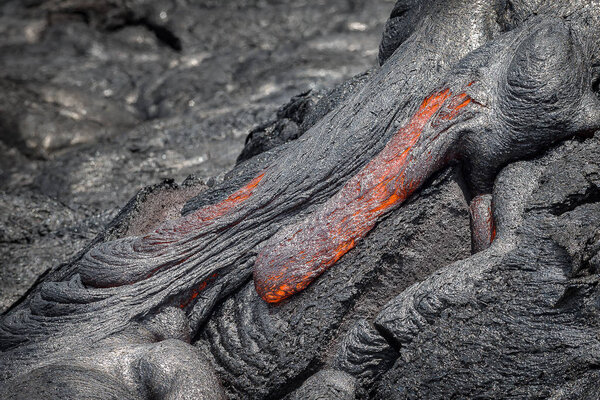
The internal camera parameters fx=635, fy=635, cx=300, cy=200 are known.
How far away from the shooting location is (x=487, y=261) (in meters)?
2.23

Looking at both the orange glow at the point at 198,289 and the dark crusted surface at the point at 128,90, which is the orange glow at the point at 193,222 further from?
the dark crusted surface at the point at 128,90

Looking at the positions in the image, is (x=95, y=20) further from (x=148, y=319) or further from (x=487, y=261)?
(x=487, y=261)

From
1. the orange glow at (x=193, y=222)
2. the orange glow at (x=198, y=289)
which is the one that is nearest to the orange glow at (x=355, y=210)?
the orange glow at (x=198, y=289)

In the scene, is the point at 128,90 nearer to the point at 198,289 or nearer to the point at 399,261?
the point at 198,289

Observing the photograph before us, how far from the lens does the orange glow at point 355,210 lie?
8.02 feet

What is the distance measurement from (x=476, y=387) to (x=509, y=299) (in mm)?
318

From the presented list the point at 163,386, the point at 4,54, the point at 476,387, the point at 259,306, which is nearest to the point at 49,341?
the point at 163,386

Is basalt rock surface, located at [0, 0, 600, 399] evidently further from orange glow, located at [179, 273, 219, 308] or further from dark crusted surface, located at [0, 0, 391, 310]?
dark crusted surface, located at [0, 0, 391, 310]

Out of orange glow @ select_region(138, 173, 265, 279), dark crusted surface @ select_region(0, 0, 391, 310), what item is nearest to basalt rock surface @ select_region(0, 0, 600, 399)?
orange glow @ select_region(138, 173, 265, 279)

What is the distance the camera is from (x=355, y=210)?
2465mm

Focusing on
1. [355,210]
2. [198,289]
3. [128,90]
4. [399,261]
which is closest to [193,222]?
[198,289]

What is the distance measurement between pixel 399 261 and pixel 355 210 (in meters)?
0.26

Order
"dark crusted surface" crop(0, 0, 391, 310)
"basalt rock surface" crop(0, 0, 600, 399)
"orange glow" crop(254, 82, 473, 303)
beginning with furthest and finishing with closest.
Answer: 1. "dark crusted surface" crop(0, 0, 391, 310)
2. "orange glow" crop(254, 82, 473, 303)
3. "basalt rock surface" crop(0, 0, 600, 399)

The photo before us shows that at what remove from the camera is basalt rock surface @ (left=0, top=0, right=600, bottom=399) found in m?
2.16
